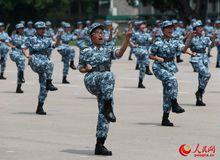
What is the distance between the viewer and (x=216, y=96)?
23.3 metres

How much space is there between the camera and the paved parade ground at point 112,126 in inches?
513

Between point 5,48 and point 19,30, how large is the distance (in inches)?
251

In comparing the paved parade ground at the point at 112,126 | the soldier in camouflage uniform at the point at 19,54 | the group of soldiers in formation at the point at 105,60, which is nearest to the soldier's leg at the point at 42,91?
the group of soldiers in formation at the point at 105,60

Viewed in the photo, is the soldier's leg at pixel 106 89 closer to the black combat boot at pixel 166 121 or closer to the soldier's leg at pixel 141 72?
the black combat boot at pixel 166 121

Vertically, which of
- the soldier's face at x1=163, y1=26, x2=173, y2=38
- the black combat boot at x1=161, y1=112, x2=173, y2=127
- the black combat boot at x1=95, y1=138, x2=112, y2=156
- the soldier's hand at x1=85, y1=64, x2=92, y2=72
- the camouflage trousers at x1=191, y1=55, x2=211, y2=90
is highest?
the soldier's face at x1=163, y1=26, x2=173, y2=38

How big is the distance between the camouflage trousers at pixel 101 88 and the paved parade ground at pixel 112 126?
Result: 460 mm

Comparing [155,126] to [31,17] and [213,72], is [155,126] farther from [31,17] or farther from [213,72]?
[31,17]

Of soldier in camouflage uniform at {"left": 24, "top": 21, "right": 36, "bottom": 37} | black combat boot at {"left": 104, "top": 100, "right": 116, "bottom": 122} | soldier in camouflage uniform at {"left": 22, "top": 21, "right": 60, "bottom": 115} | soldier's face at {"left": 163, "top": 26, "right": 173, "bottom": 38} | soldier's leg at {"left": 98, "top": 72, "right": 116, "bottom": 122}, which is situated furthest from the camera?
soldier in camouflage uniform at {"left": 24, "top": 21, "right": 36, "bottom": 37}

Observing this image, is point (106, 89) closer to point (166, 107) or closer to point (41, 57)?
point (166, 107)

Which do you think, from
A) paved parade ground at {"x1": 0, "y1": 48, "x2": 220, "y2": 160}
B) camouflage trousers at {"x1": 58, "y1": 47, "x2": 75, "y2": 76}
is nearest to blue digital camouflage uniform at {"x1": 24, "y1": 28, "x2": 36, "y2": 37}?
camouflage trousers at {"x1": 58, "y1": 47, "x2": 75, "y2": 76}

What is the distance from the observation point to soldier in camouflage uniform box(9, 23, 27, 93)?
2458cm

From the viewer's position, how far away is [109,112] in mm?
12484

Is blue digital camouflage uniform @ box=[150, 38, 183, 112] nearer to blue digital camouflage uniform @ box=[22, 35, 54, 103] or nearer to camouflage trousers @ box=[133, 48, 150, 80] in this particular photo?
blue digital camouflage uniform @ box=[22, 35, 54, 103]

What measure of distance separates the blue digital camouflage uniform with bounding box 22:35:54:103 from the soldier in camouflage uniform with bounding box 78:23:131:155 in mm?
5647
